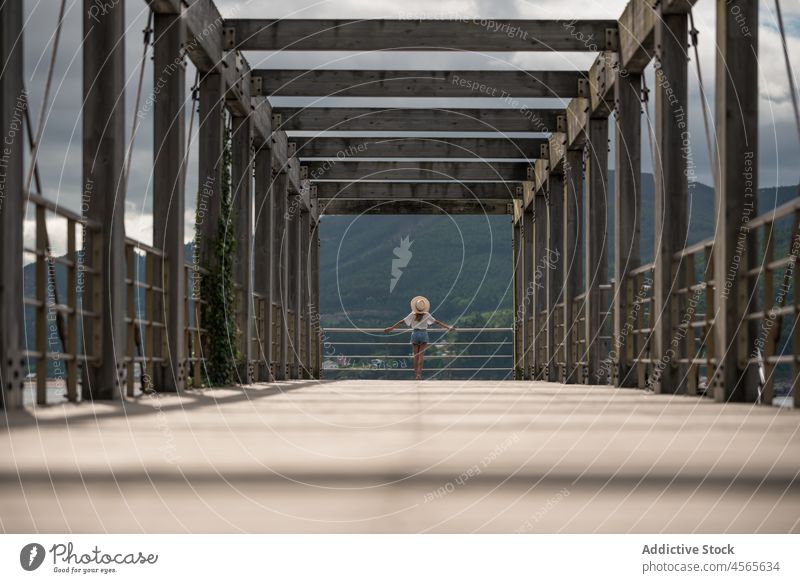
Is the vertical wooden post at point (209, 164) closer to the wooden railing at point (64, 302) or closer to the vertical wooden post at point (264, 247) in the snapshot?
the vertical wooden post at point (264, 247)

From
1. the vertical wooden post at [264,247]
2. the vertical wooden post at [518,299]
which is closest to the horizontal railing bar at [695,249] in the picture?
the vertical wooden post at [264,247]

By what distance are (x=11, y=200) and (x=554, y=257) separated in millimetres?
12448

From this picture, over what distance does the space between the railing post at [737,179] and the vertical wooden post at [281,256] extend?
380 inches

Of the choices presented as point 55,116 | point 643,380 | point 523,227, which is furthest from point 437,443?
point 523,227

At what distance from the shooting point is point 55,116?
6531 millimetres

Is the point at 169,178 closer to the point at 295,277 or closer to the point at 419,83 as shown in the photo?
the point at 419,83

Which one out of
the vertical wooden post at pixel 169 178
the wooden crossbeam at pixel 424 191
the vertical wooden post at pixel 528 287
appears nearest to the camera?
the vertical wooden post at pixel 169 178

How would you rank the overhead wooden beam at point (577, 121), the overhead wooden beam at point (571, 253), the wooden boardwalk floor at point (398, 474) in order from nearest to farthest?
the wooden boardwalk floor at point (398, 474), the overhead wooden beam at point (577, 121), the overhead wooden beam at point (571, 253)

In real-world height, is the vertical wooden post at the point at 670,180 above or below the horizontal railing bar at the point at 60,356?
above

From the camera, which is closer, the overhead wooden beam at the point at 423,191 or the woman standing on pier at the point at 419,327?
the woman standing on pier at the point at 419,327

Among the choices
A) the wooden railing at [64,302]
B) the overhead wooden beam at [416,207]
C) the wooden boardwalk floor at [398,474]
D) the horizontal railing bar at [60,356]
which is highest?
the overhead wooden beam at [416,207]

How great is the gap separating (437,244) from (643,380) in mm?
67116

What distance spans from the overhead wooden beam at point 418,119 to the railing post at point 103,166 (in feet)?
28.2

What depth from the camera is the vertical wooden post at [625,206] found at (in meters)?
11.9
